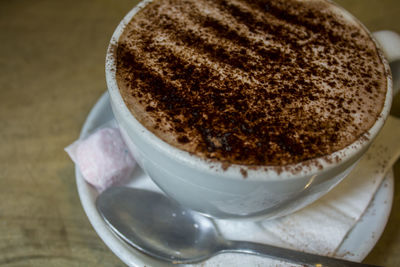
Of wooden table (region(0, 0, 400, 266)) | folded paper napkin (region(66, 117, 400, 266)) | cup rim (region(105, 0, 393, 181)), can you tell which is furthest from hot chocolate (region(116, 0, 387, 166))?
wooden table (region(0, 0, 400, 266))

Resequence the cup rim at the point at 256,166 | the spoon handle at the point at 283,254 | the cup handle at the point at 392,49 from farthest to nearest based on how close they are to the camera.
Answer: the cup handle at the point at 392,49
the spoon handle at the point at 283,254
the cup rim at the point at 256,166

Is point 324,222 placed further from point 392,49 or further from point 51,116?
point 51,116

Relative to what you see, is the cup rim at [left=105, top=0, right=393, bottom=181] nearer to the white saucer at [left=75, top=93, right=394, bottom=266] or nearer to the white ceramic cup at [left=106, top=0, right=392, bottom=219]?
the white ceramic cup at [left=106, top=0, right=392, bottom=219]

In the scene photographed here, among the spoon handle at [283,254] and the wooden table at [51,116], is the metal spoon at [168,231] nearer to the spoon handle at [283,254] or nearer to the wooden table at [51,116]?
the spoon handle at [283,254]

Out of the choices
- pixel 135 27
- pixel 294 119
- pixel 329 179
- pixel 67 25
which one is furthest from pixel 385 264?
pixel 67 25

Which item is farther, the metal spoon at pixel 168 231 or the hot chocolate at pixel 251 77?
the metal spoon at pixel 168 231

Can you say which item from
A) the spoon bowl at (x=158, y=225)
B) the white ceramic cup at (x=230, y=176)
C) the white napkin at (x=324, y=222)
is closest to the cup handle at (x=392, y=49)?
the white ceramic cup at (x=230, y=176)

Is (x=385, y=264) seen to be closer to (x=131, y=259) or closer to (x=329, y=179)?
(x=329, y=179)
